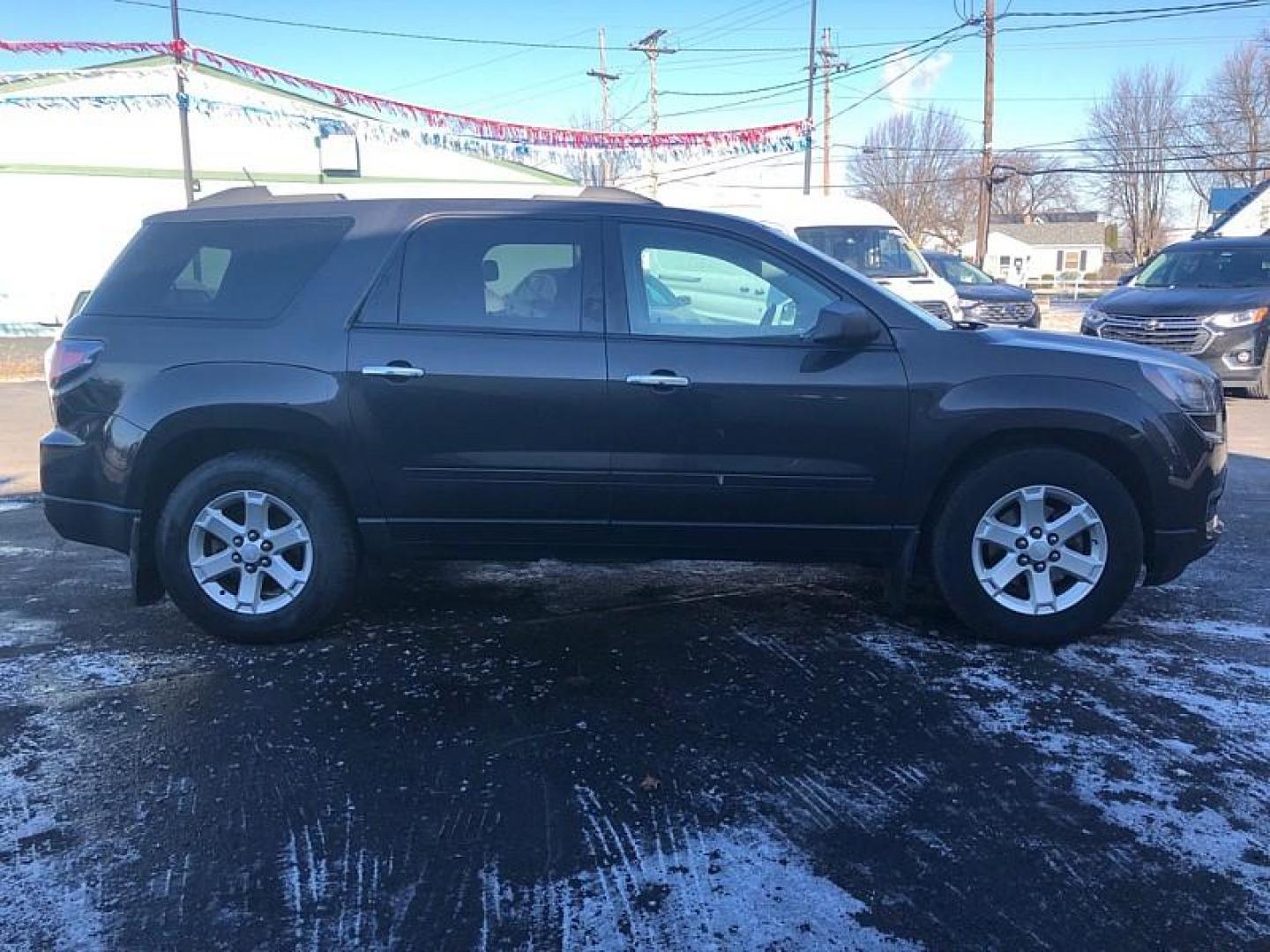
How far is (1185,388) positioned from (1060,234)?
268 feet

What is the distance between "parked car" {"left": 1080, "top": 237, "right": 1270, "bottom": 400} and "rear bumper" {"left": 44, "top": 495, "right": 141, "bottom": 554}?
1030 cm

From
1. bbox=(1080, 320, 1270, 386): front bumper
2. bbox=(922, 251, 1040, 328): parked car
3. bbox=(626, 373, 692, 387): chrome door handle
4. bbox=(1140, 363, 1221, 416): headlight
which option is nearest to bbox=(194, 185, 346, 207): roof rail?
bbox=(626, 373, 692, 387): chrome door handle

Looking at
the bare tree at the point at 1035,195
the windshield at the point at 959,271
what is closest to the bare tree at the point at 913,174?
the bare tree at the point at 1035,195

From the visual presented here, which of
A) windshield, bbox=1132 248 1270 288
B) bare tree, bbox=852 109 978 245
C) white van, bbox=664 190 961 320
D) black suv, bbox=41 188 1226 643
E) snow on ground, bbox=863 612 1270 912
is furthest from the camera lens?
bare tree, bbox=852 109 978 245

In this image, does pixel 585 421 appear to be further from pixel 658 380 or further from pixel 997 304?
pixel 997 304

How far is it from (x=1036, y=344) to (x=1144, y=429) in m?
0.54

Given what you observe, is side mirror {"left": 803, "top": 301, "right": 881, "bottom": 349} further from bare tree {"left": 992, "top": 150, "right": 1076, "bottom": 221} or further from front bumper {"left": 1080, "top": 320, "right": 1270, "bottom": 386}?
bare tree {"left": 992, "top": 150, "right": 1076, "bottom": 221}

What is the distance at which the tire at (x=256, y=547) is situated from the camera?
14.0ft

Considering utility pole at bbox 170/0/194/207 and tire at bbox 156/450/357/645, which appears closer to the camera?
tire at bbox 156/450/357/645

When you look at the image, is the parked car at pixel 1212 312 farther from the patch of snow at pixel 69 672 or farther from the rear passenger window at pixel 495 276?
the patch of snow at pixel 69 672

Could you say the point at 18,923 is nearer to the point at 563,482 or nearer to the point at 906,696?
the point at 563,482

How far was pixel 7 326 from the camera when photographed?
798 inches

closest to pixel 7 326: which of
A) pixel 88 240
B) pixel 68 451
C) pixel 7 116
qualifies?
pixel 88 240

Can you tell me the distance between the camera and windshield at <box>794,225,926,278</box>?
13.7 meters
